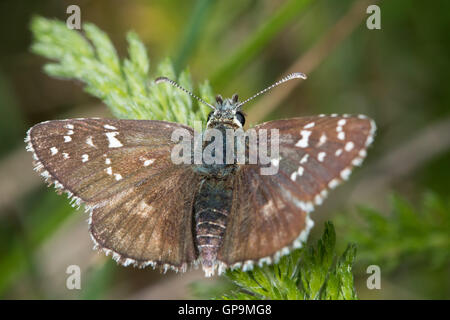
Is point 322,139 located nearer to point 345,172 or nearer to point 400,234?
point 345,172

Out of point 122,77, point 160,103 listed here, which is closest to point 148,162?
point 160,103

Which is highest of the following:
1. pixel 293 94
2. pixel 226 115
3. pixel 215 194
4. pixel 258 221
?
pixel 293 94

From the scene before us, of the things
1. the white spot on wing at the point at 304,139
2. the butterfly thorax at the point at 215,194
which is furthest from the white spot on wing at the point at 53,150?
the white spot on wing at the point at 304,139

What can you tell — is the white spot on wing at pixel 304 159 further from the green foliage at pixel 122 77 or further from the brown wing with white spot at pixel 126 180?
the green foliage at pixel 122 77

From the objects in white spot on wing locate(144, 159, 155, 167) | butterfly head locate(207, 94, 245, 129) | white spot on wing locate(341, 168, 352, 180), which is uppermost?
butterfly head locate(207, 94, 245, 129)

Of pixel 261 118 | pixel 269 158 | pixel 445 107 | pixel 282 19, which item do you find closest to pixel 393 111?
pixel 445 107

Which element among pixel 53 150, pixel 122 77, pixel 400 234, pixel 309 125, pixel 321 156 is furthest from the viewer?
pixel 400 234

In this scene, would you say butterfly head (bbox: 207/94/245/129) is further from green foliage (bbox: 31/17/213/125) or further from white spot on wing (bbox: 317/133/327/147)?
white spot on wing (bbox: 317/133/327/147)

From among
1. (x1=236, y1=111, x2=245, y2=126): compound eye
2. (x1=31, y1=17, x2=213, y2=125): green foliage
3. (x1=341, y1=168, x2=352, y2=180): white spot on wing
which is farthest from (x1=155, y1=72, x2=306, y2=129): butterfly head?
(x1=341, y1=168, x2=352, y2=180): white spot on wing
